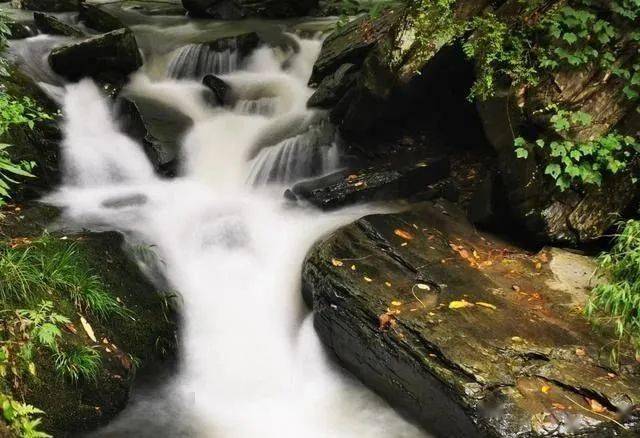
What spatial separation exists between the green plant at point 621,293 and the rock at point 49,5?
41.1 ft

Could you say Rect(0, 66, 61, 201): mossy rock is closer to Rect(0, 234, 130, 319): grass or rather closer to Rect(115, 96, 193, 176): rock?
Rect(115, 96, 193, 176): rock

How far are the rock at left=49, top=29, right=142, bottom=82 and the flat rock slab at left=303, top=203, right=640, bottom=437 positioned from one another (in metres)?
5.90

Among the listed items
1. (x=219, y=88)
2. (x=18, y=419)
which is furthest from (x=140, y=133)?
(x=18, y=419)

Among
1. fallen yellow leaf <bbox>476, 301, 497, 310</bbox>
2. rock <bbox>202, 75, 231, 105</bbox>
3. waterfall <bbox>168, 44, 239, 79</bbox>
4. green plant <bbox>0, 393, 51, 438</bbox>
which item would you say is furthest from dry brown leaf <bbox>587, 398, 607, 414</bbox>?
waterfall <bbox>168, 44, 239, 79</bbox>

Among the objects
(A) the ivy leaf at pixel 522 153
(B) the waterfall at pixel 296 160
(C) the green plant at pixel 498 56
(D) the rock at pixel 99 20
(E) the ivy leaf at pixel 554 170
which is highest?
(C) the green plant at pixel 498 56

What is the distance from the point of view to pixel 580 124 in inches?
206

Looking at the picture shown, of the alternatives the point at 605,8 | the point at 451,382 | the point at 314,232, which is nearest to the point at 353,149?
the point at 314,232

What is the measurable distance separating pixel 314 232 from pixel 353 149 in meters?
1.83

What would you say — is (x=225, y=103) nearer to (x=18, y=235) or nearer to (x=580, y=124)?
(x=18, y=235)

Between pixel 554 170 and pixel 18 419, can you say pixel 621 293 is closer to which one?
pixel 554 170

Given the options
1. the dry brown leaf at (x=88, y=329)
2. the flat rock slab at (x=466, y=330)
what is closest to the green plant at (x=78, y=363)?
the dry brown leaf at (x=88, y=329)

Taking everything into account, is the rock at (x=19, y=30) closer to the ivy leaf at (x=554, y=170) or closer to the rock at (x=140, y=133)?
the rock at (x=140, y=133)

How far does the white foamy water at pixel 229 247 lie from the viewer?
188 inches

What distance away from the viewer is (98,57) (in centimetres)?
901
